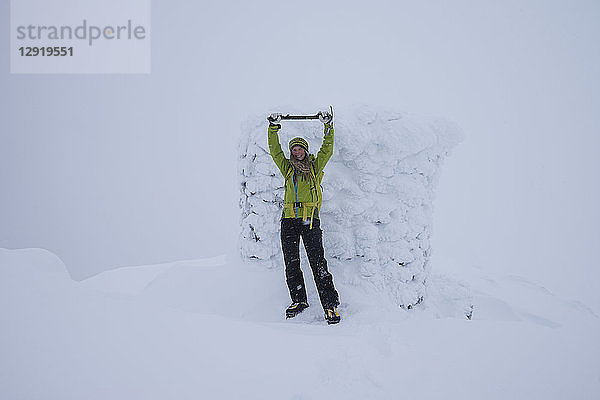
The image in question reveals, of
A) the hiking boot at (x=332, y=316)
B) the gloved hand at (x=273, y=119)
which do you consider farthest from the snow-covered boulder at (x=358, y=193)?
the hiking boot at (x=332, y=316)

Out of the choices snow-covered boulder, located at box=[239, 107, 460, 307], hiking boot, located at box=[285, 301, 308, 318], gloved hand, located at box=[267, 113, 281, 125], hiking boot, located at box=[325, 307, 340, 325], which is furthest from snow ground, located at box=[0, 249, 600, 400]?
gloved hand, located at box=[267, 113, 281, 125]

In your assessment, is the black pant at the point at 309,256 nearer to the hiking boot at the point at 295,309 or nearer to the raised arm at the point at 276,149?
the hiking boot at the point at 295,309

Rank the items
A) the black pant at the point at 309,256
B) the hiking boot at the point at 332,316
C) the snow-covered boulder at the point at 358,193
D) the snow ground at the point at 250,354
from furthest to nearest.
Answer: the snow-covered boulder at the point at 358,193, the black pant at the point at 309,256, the hiking boot at the point at 332,316, the snow ground at the point at 250,354

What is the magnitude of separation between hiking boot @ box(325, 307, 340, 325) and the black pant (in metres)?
0.04

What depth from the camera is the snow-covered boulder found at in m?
4.18

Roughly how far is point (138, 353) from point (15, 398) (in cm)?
65

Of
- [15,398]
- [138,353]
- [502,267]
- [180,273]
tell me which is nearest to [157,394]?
[138,353]

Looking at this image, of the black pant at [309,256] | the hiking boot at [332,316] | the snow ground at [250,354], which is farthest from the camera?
the black pant at [309,256]

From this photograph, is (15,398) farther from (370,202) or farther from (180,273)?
(370,202)

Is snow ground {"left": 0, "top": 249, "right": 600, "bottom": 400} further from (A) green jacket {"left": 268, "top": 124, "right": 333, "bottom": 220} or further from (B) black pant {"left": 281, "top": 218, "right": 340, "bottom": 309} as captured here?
(A) green jacket {"left": 268, "top": 124, "right": 333, "bottom": 220}

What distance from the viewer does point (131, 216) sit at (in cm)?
5644

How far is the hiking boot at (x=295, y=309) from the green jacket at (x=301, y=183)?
100 centimetres

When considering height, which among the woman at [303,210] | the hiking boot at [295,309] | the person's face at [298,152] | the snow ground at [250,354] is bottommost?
the hiking boot at [295,309]

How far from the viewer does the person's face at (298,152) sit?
3625 millimetres
